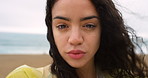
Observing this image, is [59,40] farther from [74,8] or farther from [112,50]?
[112,50]

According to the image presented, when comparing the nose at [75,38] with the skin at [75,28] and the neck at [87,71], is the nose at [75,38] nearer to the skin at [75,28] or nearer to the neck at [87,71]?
the skin at [75,28]

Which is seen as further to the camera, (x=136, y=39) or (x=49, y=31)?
(x=136, y=39)

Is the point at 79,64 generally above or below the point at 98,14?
below

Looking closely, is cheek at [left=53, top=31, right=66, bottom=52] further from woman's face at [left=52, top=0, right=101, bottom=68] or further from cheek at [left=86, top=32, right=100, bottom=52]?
cheek at [left=86, top=32, right=100, bottom=52]

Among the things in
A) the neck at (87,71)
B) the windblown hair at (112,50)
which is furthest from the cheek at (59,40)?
the neck at (87,71)

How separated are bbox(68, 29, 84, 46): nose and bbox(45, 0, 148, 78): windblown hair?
0.22 meters

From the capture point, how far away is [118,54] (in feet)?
6.44

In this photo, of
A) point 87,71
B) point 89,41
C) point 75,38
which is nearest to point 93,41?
point 89,41

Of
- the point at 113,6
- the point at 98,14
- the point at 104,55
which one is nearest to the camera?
the point at 98,14

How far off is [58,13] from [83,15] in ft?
0.49

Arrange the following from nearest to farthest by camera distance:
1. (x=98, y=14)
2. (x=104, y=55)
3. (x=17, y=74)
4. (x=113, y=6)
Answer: (x=17, y=74)
(x=98, y=14)
(x=113, y=6)
(x=104, y=55)

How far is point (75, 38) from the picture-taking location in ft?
4.99

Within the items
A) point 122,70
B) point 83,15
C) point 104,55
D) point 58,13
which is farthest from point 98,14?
point 122,70

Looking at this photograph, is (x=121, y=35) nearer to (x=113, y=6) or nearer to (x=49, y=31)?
(x=113, y=6)
